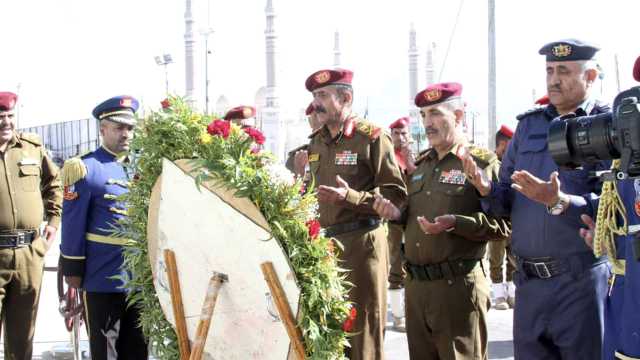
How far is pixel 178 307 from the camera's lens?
3.52 meters

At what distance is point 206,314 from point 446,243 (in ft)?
5.47

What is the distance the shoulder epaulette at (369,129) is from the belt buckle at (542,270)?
5.36 feet

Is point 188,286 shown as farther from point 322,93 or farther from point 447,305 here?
point 322,93

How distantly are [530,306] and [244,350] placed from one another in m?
1.45

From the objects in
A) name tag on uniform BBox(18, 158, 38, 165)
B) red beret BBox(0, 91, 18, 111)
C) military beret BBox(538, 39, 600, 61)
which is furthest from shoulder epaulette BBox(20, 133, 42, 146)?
military beret BBox(538, 39, 600, 61)

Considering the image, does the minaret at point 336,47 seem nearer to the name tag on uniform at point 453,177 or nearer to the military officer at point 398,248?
the military officer at point 398,248

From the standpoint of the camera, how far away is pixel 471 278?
14.7 feet

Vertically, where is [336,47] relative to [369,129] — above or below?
above

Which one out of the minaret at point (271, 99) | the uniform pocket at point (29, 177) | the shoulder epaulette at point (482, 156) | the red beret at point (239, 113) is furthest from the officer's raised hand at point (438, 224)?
the minaret at point (271, 99)

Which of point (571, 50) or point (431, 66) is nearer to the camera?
point (571, 50)

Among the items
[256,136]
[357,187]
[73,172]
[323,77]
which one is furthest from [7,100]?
[256,136]

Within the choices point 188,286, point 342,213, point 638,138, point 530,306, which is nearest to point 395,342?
point 342,213

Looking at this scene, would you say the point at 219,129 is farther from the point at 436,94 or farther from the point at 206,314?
the point at 436,94

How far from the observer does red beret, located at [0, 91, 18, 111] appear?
18.3ft
